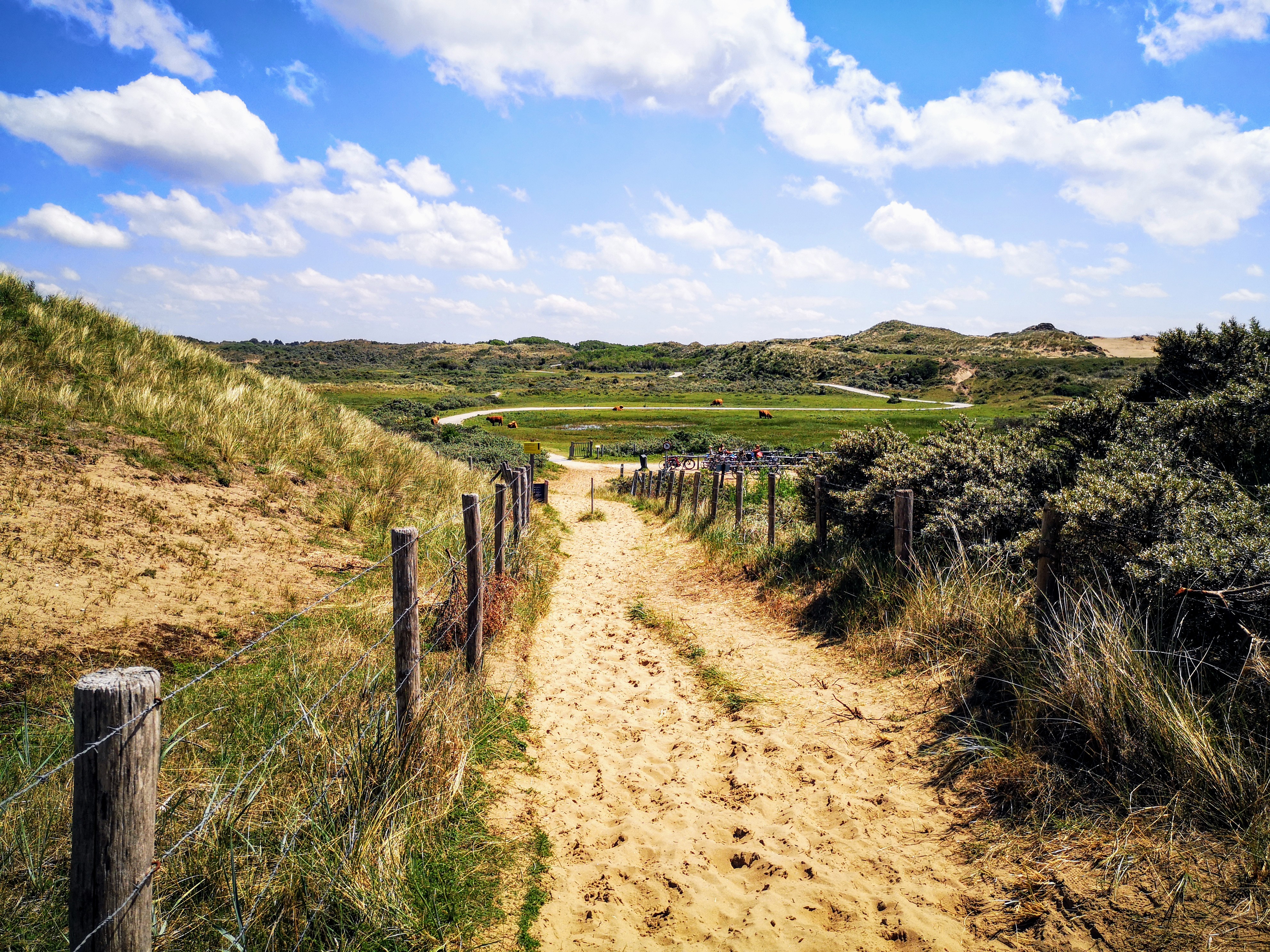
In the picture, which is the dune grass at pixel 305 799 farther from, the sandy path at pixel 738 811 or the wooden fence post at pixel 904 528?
the wooden fence post at pixel 904 528

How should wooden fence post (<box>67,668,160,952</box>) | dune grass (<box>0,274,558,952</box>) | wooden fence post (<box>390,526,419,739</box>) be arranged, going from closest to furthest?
wooden fence post (<box>67,668,160,952</box>) < dune grass (<box>0,274,558,952</box>) < wooden fence post (<box>390,526,419,739</box>)

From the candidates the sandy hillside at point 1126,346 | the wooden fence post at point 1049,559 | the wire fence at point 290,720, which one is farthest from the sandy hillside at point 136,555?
the sandy hillside at point 1126,346

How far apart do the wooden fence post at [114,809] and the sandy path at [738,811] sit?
6.83 feet

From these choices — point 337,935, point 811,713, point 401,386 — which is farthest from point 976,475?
point 401,386

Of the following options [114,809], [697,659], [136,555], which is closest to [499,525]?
[697,659]

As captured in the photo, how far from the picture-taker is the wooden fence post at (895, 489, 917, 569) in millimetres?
7371

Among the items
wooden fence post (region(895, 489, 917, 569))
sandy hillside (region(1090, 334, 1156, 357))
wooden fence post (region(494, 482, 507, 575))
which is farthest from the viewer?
sandy hillside (region(1090, 334, 1156, 357))

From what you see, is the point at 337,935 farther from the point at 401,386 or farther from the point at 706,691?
the point at 401,386

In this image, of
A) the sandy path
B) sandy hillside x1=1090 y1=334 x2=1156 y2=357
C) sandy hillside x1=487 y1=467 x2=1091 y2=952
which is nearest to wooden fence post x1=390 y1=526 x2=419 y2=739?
sandy hillside x1=487 y1=467 x2=1091 y2=952

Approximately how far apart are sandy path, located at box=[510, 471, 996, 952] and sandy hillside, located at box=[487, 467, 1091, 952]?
13mm

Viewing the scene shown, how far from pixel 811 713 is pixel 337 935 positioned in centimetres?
416

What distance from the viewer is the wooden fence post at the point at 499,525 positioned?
822cm

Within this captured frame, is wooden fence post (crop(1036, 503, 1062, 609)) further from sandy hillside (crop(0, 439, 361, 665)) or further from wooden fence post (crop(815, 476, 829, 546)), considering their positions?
sandy hillside (crop(0, 439, 361, 665))

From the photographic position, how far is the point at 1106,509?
17.7 ft
